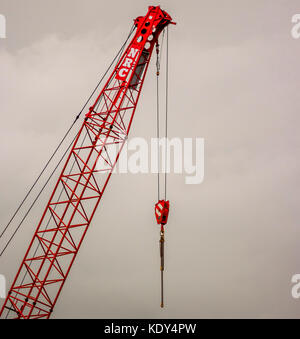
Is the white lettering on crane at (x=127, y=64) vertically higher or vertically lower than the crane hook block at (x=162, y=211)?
higher

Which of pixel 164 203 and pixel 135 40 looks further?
pixel 135 40

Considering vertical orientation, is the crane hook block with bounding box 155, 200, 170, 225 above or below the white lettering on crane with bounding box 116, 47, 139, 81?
below

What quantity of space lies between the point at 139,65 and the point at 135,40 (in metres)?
1.91

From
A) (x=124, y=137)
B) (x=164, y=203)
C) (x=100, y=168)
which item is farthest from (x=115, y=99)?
(x=164, y=203)

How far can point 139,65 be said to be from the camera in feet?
117

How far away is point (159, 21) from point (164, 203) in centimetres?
1384

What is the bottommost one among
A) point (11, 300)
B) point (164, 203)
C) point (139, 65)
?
point (11, 300)

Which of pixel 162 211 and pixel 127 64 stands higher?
pixel 127 64
